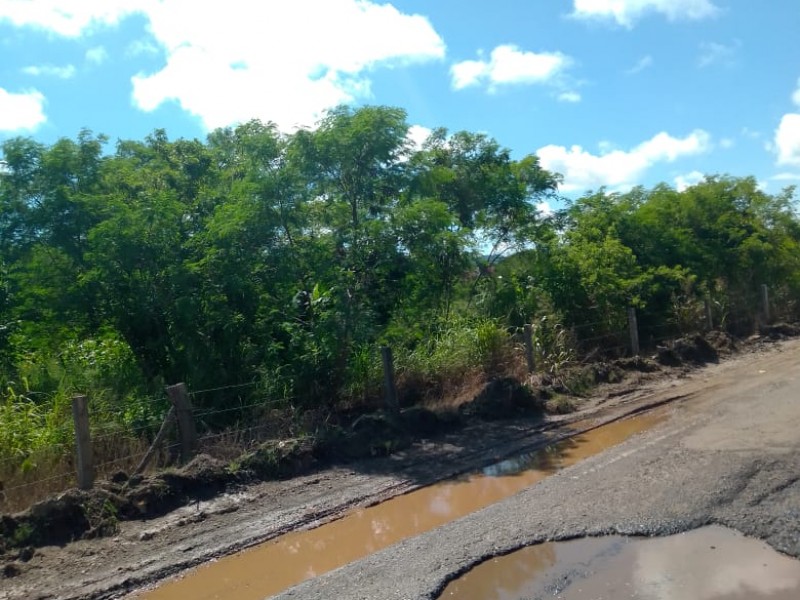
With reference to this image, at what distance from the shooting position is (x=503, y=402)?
12.5 metres

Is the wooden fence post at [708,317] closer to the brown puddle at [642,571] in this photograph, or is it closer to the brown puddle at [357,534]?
the brown puddle at [357,534]

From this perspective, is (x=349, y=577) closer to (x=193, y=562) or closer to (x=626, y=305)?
(x=193, y=562)

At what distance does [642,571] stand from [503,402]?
6.88 meters

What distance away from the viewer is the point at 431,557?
6246 mm

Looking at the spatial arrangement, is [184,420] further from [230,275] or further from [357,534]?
[357,534]

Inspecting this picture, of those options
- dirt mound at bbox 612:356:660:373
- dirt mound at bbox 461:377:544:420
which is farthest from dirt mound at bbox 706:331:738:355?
dirt mound at bbox 461:377:544:420

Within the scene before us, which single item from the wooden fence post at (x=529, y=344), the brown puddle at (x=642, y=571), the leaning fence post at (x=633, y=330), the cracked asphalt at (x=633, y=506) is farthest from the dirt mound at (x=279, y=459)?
the leaning fence post at (x=633, y=330)

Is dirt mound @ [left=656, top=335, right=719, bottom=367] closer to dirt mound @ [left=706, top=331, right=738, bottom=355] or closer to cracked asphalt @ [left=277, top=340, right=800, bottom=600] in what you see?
dirt mound @ [left=706, top=331, right=738, bottom=355]

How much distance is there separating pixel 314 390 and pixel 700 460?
5.81m

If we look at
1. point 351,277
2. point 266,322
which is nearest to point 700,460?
point 351,277

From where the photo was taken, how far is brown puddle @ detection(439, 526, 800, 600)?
5.28 meters

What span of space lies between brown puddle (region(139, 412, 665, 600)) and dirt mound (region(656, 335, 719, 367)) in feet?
24.4

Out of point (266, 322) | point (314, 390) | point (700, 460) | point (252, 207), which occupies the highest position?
point (252, 207)

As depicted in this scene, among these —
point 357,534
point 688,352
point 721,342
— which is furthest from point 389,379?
point 721,342
